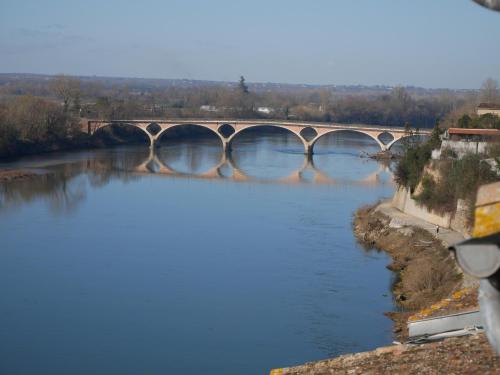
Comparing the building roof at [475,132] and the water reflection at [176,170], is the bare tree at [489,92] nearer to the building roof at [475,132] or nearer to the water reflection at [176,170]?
the water reflection at [176,170]

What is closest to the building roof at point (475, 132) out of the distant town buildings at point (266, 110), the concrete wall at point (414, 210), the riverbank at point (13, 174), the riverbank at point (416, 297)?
the concrete wall at point (414, 210)

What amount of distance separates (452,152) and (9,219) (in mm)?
8638

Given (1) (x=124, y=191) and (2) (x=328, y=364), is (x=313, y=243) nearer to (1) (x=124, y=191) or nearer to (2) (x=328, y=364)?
(1) (x=124, y=191)

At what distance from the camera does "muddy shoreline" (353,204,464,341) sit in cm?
1077

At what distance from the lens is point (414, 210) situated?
16547 millimetres

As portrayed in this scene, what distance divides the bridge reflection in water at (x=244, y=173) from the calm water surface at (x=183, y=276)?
0.78 ft

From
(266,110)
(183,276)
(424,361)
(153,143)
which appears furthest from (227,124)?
(424,361)

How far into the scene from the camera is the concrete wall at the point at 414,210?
Answer: 14916mm

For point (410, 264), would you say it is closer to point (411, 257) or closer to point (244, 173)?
point (411, 257)

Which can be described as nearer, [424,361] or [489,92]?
[424,361]

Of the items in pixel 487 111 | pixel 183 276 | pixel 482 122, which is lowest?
pixel 183 276

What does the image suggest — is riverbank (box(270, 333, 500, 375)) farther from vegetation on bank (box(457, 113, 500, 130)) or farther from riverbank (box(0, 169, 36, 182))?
riverbank (box(0, 169, 36, 182))

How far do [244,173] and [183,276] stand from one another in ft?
43.1

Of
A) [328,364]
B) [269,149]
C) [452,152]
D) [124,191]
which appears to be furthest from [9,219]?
→ [269,149]
